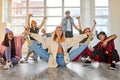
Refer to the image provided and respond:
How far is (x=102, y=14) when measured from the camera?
372 inches

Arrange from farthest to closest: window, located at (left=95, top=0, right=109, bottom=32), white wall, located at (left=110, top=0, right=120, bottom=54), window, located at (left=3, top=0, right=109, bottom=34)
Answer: window, located at (left=3, top=0, right=109, bottom=34), window, located at (left=95, top=0, right=109, bottom=32), white wall, located at (left=110, top=0, right=120, bottom=54)

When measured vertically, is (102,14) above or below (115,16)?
above

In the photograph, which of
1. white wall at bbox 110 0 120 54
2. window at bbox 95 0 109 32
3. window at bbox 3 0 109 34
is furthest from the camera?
window at bbox 3 0 109 34

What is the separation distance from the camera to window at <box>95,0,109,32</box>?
9398 mm

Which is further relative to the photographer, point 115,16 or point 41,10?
point 41,10

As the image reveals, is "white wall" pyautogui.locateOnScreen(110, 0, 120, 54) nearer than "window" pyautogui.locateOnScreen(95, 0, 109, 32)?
Yes

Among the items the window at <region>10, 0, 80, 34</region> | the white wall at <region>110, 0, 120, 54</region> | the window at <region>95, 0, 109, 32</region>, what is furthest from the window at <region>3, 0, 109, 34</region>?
the white wall at <region>110, 0, 120, 54</region>

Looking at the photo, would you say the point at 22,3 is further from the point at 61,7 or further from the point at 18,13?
the point at 61,7

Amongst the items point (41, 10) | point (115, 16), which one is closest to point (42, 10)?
point (41, 10)

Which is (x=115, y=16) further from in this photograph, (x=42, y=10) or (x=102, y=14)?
(x=42, y=10)

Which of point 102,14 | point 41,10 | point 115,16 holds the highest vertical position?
point 41,10

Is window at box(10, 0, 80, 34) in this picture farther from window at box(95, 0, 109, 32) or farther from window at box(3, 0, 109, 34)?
window at box(95, 0, 109, 32)

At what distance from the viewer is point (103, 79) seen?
13.0 ft

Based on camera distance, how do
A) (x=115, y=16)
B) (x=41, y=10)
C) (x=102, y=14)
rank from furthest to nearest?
(x=41, y=10), (x=102, y=14), (x=115, y=16)
